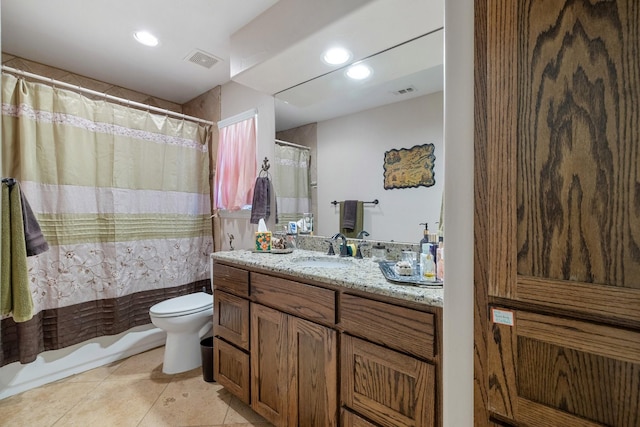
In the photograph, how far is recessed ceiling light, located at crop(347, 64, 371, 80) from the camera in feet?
5.45

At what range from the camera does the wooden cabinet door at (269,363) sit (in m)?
1.34

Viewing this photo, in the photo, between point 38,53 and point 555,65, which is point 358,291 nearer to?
point 555,65

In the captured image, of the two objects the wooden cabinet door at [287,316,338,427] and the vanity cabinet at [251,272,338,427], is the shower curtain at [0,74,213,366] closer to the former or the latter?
the vanity cabinet at [251,272,338,427]

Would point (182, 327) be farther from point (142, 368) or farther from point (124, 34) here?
point (124, 34)

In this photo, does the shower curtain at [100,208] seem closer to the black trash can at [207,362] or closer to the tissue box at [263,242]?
the black trash can at [207,362]

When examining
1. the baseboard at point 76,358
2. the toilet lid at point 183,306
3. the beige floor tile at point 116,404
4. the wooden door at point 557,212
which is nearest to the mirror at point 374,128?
the wooden door at point 557,212

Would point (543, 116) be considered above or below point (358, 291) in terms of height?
above

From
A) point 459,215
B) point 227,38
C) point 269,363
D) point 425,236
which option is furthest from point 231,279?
point 227,38

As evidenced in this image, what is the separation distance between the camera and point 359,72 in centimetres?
170

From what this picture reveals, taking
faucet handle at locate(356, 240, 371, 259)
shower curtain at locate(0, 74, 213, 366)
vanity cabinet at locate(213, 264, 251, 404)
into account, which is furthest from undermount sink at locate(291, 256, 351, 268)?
shower curtain at locate(0, 74, 213, 366)

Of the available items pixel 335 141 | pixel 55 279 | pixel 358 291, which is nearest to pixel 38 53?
pixel 55 279

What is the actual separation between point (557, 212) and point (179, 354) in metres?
2.37

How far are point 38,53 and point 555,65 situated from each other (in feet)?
10.4

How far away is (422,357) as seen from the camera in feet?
2.93
